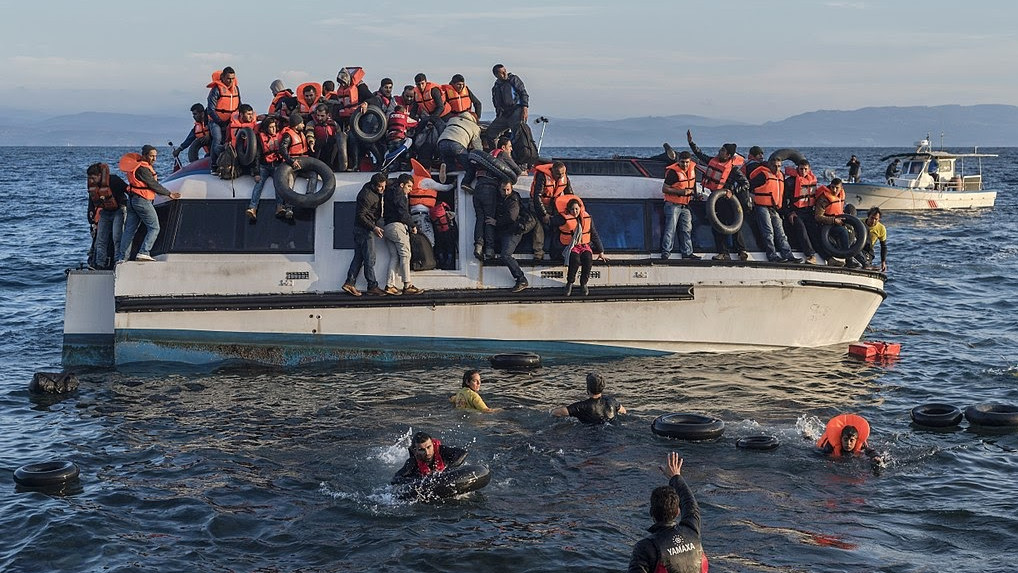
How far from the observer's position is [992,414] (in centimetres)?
1349

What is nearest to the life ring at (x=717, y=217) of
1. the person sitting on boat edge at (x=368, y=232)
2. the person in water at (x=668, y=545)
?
the person sitting on boat edge at (x=368, y=232)

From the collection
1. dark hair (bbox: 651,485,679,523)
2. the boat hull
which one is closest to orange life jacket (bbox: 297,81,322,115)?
dark hair (bbox: 651,485,679,523)

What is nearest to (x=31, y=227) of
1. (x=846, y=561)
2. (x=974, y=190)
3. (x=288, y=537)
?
(x=288, y=537)

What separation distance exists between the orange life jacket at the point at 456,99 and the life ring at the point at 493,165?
7.13 feet

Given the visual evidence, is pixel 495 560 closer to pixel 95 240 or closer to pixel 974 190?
pixel 95 240

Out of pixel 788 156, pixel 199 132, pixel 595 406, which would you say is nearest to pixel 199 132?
pixel 199 132

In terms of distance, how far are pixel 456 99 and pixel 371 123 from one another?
1.64 m

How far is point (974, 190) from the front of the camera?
5250 cm

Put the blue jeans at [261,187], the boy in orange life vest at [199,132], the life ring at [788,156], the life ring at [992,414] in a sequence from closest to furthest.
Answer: the life ring at [992,414] → the blue jeans at [261,187] → the life ring at [788,156] → the boy in orange life vest at [199,132]

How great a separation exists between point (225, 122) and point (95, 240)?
9.07 ft

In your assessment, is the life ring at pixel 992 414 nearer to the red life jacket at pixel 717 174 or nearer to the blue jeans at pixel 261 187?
the red life jacket at pixel 717 174

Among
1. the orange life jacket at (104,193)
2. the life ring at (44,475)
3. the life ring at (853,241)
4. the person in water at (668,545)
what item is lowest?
the life ring at (44,475)

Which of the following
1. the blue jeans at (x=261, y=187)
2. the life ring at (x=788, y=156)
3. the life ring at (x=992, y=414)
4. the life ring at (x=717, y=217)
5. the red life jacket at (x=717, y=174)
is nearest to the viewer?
the life ring at (x=992, y=414)

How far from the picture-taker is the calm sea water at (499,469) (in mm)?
9742
